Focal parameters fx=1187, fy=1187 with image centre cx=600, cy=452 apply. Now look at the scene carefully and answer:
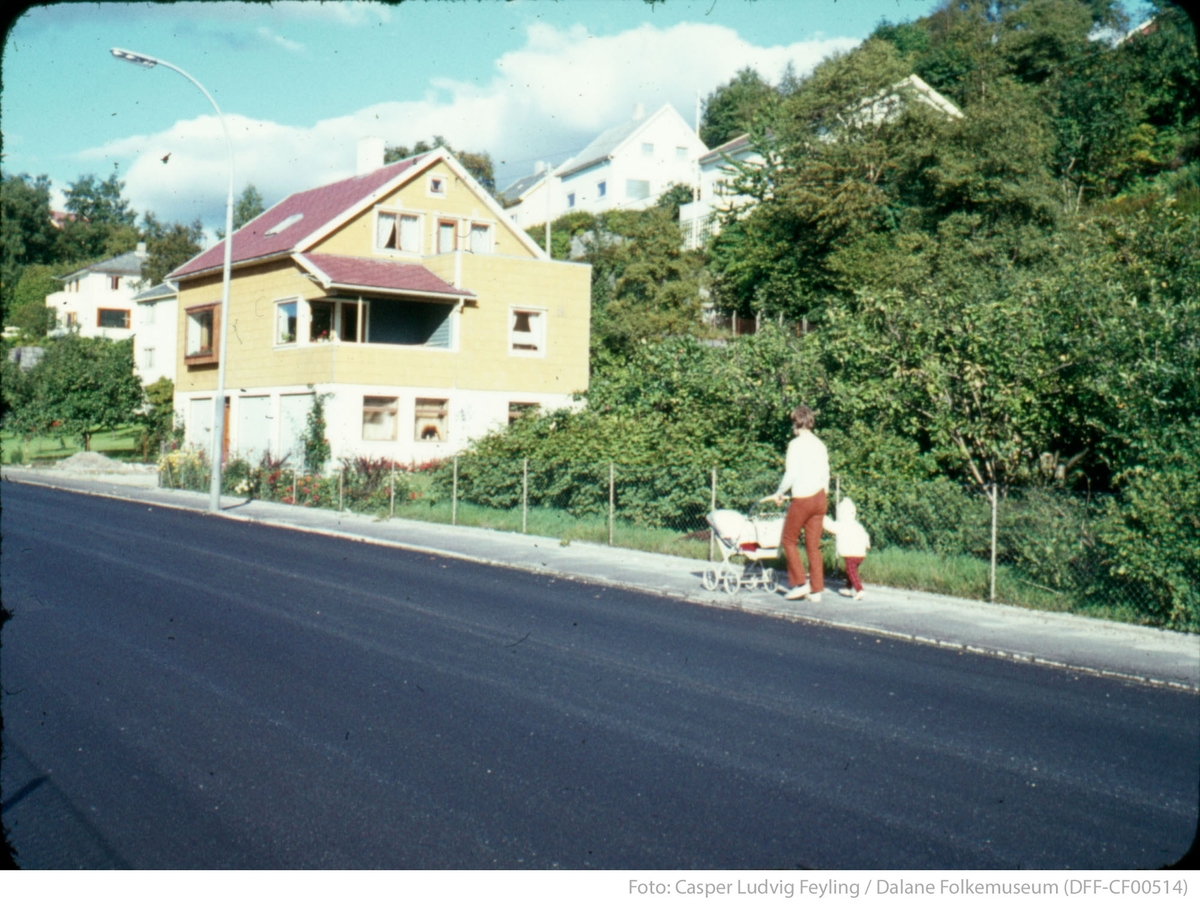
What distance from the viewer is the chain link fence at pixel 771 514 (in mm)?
11711

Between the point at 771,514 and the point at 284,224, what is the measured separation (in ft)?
98.8

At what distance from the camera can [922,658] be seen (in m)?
9.18

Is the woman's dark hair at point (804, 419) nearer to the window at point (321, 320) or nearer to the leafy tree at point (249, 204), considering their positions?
the window at point (321, 320)

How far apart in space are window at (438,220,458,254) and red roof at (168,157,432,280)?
6.94 ft

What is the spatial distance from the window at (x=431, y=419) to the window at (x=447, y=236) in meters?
6.71

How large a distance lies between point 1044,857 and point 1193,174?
35851 mm

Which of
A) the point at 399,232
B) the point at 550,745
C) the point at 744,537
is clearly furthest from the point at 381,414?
the point at 550,745

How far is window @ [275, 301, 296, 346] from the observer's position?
34156 mm

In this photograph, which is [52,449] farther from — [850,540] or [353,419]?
[850,540]

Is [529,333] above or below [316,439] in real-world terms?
above

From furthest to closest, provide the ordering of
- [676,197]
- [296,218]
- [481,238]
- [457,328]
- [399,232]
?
1. [676,197]
2. [296,218]
3. [481,238]
4. [399,232]
5. [457,328]

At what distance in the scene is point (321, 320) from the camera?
3403 centimetres
